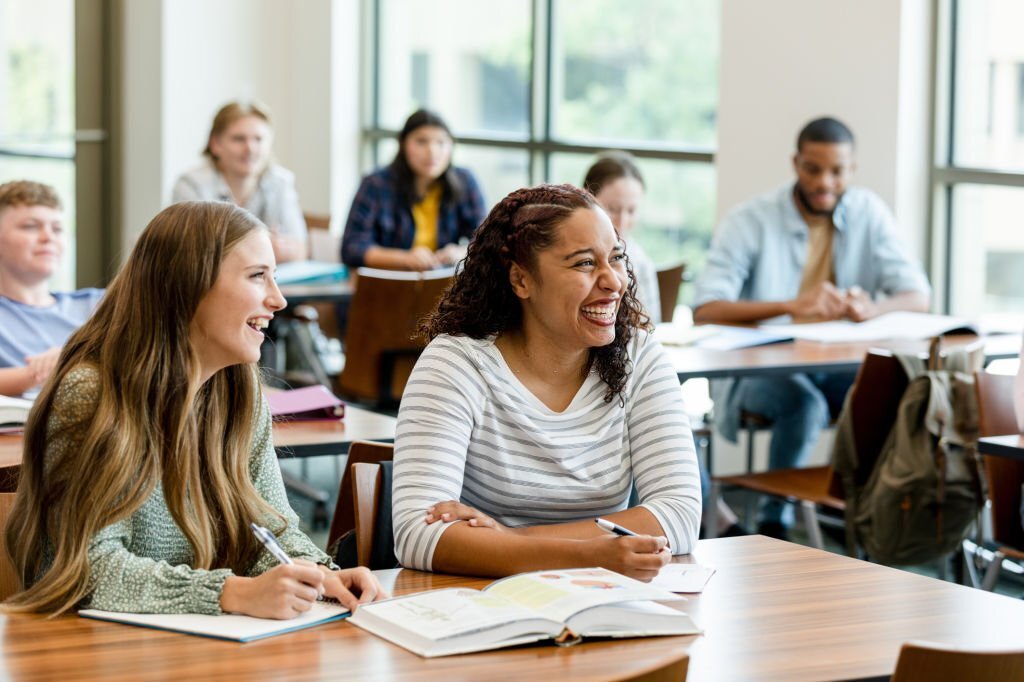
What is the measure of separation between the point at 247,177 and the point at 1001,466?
3.43m

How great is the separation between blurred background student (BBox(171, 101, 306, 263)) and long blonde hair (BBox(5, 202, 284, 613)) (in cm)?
353

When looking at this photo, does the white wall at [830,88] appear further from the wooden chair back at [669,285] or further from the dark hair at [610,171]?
the dark hair at [610,171]

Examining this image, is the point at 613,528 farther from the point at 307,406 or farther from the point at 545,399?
the point at 307,406

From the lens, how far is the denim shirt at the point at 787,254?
4.76 m

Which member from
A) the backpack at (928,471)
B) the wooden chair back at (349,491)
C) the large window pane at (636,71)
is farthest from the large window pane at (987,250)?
the wooden chair back at (349,491)

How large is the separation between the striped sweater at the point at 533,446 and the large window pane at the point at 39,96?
226 inches

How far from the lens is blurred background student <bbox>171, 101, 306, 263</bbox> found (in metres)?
5.75

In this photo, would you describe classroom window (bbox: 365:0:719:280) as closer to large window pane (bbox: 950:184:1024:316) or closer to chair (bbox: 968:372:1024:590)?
large window pane (bbox: 950:184:1024:316)

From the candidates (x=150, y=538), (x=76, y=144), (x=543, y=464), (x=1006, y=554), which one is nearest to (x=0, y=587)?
(x=150, y=538)

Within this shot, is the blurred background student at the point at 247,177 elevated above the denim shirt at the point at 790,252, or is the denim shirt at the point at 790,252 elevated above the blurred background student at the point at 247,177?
the blurred background student at the point at 247,177

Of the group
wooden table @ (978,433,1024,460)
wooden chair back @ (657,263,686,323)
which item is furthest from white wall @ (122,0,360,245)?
wooden table @ (978,433,1024,460)

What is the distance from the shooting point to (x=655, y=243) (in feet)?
21.4

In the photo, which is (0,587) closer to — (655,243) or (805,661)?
(805,661)

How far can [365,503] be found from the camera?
7.59 ft
